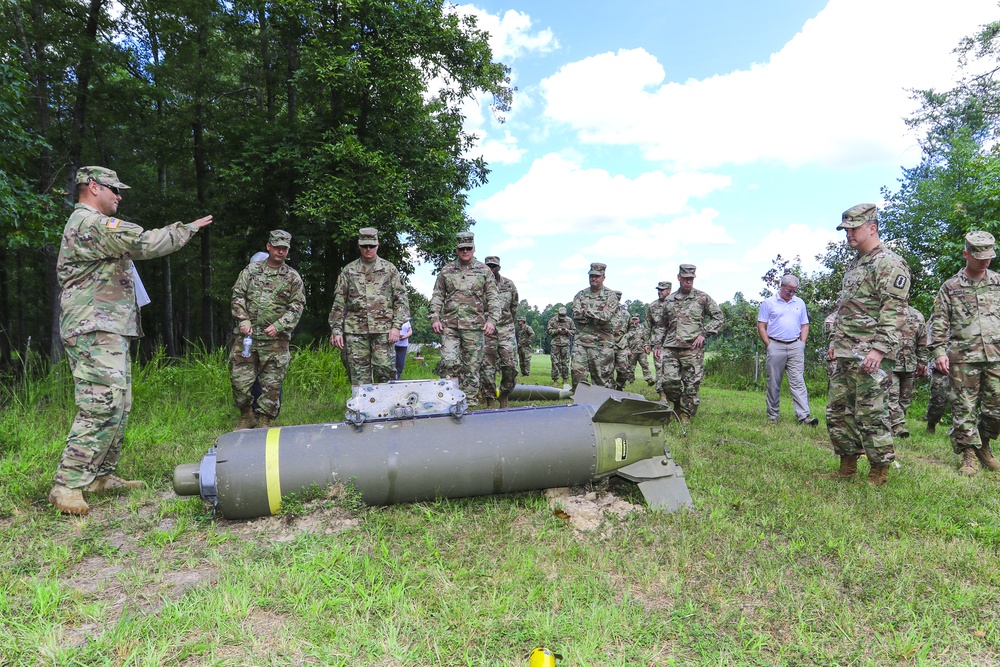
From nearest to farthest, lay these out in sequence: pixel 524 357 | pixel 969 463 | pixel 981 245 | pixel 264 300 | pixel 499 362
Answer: pixel 981 245 < pixel 969 463 < pixel 264 300 < pixel 499 362 < pixel 524 357

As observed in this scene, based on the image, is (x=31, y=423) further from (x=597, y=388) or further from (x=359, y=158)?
(x=359, y=158)

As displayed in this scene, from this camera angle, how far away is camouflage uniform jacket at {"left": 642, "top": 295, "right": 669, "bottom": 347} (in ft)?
27.8

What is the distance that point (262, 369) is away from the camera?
6195mm

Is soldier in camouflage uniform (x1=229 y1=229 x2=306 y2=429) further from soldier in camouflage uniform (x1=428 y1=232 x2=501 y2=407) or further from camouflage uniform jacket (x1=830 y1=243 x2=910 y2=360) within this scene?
camouflage uniform jacket (x1=830 y1=243 x2=910 y2=360)

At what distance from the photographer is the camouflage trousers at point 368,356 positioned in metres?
6.55

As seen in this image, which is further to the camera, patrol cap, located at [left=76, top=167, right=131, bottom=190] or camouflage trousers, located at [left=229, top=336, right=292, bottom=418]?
camouflage trousers, located at [left=229, top=336, right=292, bottom=418]

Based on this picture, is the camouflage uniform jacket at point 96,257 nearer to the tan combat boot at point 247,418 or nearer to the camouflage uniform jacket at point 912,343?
the tan combat boot at point 247,418

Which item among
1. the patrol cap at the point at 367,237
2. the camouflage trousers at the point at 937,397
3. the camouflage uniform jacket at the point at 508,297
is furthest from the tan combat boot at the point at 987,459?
the patrol cap at the point at 367,237

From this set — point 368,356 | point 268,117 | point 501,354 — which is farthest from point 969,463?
point 268,117

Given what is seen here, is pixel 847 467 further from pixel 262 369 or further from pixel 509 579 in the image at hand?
pixel 262 369

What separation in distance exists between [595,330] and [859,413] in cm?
448

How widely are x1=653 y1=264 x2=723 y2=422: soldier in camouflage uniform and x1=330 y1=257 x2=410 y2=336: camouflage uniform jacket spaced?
3.91 meters

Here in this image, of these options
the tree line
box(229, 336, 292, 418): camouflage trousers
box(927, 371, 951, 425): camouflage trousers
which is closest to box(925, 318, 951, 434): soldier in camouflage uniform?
box(927, 371, 951, 425): camouflage trousers

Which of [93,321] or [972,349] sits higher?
[93,321]
